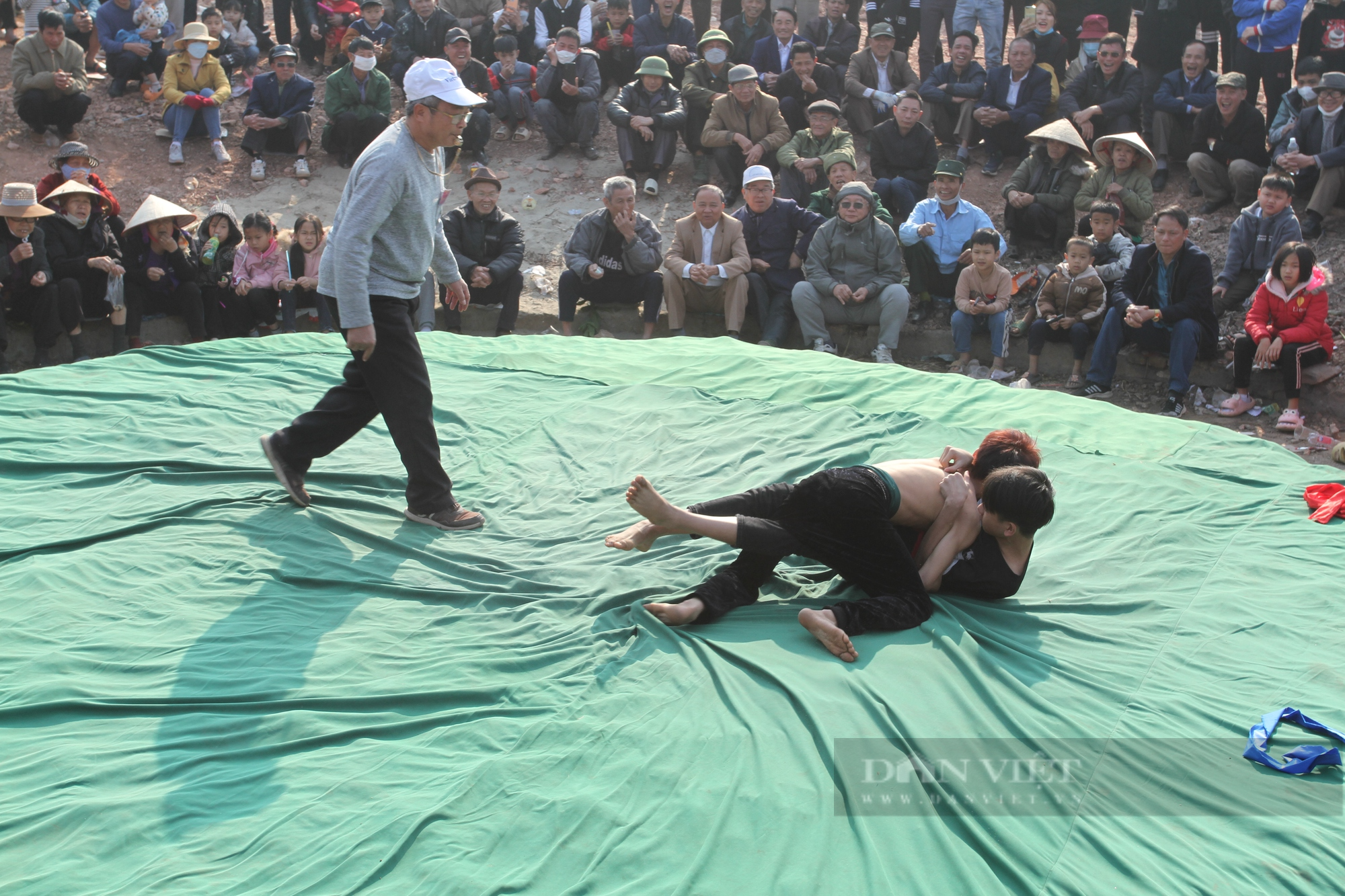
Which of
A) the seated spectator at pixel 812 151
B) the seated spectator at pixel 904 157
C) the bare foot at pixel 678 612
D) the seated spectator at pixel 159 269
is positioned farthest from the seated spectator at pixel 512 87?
the bare foot at pixel 678 612

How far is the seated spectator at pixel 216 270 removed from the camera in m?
8.10

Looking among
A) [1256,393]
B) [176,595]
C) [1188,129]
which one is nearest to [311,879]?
[176,595]

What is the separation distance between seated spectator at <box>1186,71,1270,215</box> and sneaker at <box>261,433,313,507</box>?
753cm

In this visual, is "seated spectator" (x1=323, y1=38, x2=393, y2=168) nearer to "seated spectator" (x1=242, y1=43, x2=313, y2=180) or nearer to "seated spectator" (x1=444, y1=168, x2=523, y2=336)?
"seated spectator" (x1=242, y1=43, x2=313, y2=180)

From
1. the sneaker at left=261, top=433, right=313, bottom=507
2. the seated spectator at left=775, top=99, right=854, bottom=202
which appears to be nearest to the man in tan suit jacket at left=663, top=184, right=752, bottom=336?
the seated spectator at left=775, top=99, right=854, bottom=202

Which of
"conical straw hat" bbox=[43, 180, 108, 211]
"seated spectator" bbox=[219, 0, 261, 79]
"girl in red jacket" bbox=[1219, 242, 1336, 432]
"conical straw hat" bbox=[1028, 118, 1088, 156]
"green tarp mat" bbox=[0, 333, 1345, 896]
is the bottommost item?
"green tarp mat" bbox=[0, 333, 1345, 896]

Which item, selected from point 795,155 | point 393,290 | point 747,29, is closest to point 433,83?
point 393,290

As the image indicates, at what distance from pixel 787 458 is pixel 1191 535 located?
160 centimetres

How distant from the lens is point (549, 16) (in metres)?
11.4

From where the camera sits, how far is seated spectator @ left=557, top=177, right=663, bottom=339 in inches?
322

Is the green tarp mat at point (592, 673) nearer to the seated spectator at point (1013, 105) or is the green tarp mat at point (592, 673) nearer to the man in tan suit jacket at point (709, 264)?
the man in tan suit jacket at point (709, 264)

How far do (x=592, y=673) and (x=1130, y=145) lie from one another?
21.9ft

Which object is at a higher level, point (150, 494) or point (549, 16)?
point (549, 16)

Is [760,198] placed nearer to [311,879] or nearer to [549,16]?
[549,16]
